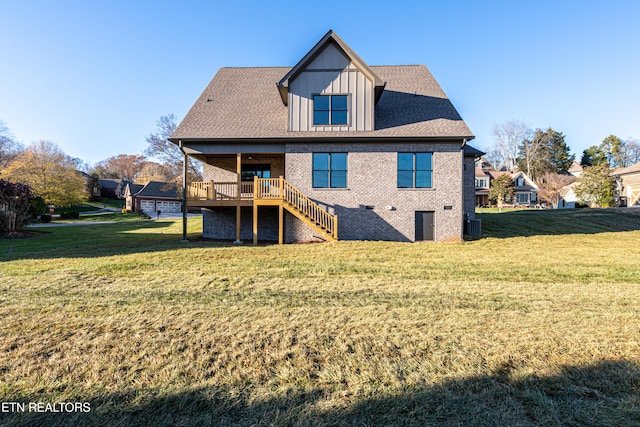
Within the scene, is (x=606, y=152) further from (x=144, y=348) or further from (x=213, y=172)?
(x=144, y=348)

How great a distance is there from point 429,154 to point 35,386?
14123 mm

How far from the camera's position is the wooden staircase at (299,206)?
511 inches

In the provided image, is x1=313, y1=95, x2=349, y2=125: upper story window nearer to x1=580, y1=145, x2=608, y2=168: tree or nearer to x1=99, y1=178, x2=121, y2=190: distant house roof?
x1=580, y1=145, x2=608, y2=168: tree

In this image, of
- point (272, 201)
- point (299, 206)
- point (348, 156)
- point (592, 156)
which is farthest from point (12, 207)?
point (592, 156)

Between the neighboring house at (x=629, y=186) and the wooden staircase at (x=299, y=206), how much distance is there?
41.6m

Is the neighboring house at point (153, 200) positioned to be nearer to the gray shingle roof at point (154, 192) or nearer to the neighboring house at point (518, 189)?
the gray shingle roof at point (154, 192)

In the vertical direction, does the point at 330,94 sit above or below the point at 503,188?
above

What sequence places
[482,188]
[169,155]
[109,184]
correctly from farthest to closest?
[109,184] < [482,188] < [169,155]

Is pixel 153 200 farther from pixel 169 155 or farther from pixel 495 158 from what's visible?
pixel 495 158

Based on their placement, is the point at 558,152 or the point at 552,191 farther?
the point at 558,152

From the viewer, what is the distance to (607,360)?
11.3 feet

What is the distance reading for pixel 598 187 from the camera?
35.0 m

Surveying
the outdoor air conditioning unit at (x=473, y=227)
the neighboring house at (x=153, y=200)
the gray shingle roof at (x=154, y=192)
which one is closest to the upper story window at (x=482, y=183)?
the outdoor air conditioning unit at (x=473, y=227)

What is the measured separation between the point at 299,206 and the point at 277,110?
5512 mm
